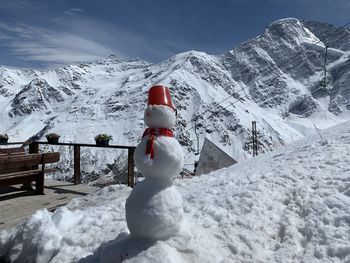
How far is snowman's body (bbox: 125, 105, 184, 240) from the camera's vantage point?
13.9 ft

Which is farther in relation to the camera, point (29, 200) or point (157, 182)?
point (29, 200)

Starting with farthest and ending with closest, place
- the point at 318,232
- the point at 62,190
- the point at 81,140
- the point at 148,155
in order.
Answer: the point at 81,140
the point at 62,190
the point at 318,232
the point at 148,155

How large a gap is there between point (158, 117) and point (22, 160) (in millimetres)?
5500

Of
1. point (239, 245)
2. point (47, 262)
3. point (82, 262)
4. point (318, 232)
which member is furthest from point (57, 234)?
point (318, 232)

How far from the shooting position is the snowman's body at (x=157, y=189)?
13.9ft

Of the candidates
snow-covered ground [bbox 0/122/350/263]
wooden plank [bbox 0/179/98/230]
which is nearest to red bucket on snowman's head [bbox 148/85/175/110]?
snow-covered ground [bbox 0/122/350/263]

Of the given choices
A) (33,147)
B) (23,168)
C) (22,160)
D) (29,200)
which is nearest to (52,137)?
(33,147)

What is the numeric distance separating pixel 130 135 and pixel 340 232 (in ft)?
613

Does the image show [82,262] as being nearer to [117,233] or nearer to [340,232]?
[117,233]

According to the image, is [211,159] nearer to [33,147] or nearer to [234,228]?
[33,147]

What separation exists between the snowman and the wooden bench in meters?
5.00

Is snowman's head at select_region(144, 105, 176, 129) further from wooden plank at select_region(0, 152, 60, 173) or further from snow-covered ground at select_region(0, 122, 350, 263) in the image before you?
wooden plank at select_region(0, 152, 60, 173)

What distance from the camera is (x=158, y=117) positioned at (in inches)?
174

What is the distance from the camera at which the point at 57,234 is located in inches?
198
